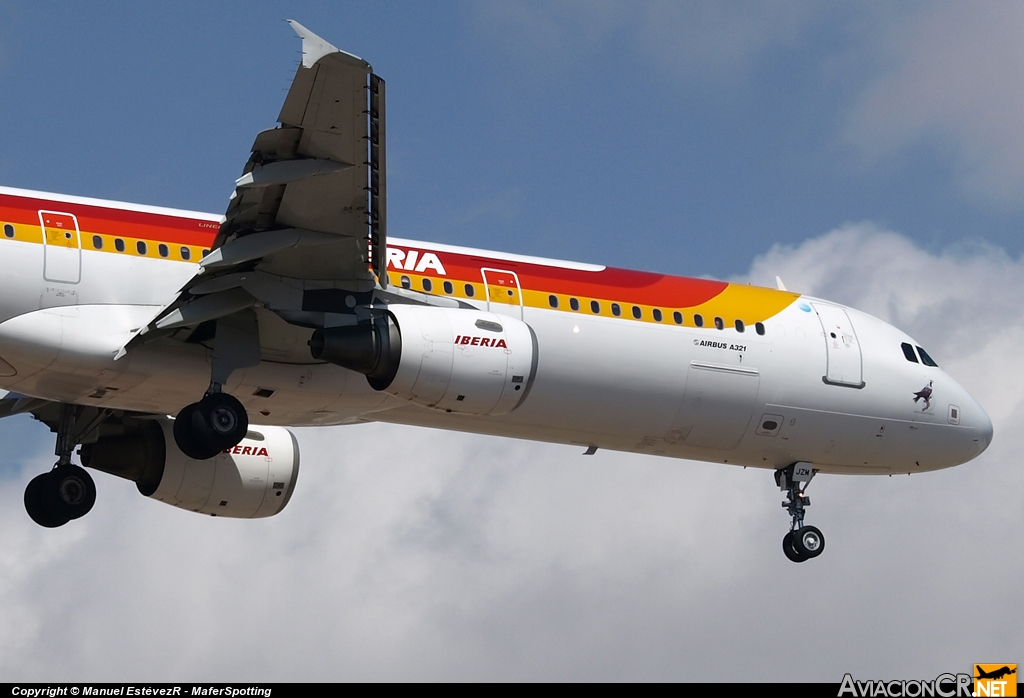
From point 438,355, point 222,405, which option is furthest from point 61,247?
point 438,355

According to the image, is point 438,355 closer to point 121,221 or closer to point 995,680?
point 121,221

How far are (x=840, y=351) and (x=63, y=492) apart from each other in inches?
464

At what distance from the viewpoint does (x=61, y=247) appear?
1825cm

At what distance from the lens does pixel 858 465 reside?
2356 centimetres

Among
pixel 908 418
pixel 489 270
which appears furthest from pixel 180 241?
pixel 908 418

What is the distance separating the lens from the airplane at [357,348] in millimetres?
17984

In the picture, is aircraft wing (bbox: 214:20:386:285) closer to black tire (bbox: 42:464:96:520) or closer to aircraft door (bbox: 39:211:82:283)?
aircraft door (bbox: 39:211:82:283)

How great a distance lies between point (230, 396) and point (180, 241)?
2.09m

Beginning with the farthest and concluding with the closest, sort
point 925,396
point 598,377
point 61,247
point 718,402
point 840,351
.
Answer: point 925,396 < point 840,351 < point 718,402 < point 598,377 < point 61,247

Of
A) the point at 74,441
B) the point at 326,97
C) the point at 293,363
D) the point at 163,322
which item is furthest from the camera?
the point at 74,441

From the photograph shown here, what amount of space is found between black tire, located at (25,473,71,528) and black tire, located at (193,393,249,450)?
15.1ft

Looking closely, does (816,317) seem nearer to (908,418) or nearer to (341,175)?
(908,418)

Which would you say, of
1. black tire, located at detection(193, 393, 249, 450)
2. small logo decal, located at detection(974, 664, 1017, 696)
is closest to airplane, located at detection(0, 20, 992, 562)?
black tire, located at detection(193, 393, 249, 450)

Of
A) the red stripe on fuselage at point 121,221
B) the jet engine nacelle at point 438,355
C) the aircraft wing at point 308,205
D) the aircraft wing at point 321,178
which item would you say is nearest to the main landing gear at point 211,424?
the aircraft wing at point 308,205
